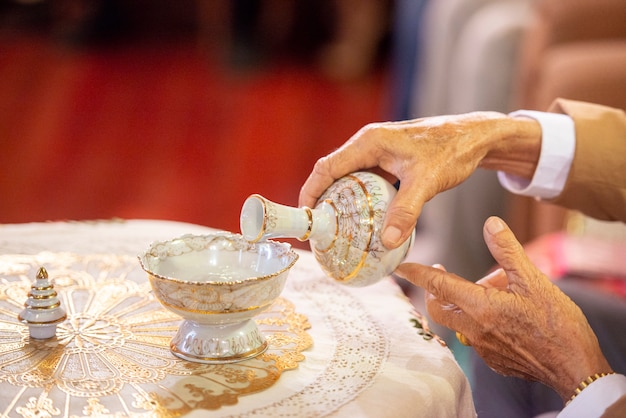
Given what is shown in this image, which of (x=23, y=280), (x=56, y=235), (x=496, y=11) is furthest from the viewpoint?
(x=496, y=11)

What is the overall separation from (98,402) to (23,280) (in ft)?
1.55

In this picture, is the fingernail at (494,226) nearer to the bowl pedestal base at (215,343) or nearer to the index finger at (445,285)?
the index finger at (445,285)

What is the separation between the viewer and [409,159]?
1.31m

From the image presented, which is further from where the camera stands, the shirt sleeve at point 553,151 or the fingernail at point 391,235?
the shirt sleeve at point 553,151

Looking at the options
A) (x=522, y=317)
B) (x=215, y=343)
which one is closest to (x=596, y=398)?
(x=522, y=317)

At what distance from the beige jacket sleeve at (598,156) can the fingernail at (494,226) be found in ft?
1.75

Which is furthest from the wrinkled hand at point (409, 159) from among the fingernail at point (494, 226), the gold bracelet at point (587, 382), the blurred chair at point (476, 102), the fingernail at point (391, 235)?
the blurred chair at point (476, 102)

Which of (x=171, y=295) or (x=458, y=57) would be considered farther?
(x=458, y=57)

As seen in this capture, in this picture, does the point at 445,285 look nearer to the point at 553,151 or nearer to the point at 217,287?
the point at 217,287

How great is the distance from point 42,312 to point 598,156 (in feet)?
3.79

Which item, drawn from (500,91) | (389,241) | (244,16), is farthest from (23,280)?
(244,16)

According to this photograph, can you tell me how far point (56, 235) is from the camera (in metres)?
1.62

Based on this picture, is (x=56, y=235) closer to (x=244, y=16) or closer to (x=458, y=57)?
(x=458, y=57)

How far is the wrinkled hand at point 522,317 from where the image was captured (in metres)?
1.17
